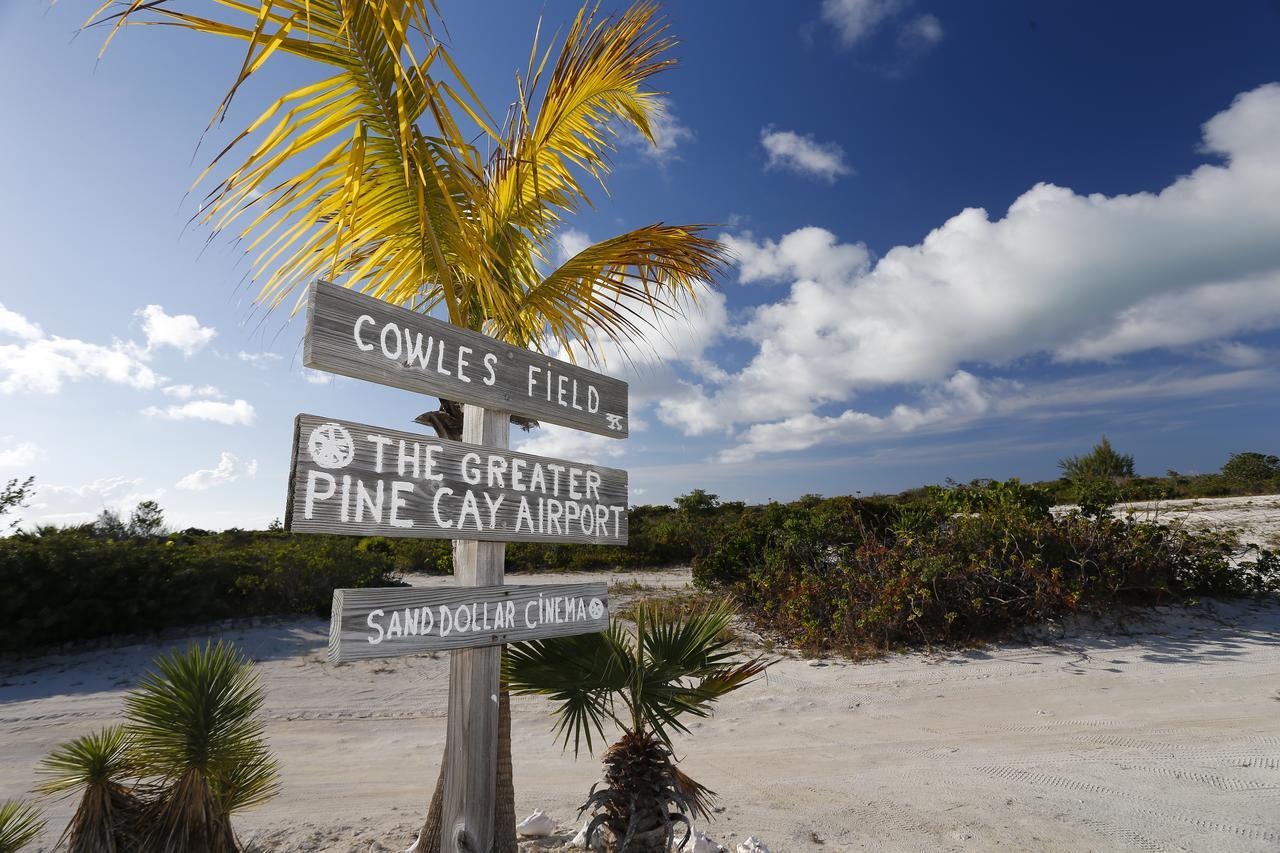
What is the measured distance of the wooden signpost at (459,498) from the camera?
267 cm

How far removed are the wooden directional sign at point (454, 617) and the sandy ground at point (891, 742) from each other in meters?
1.95

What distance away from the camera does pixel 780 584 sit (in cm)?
1075

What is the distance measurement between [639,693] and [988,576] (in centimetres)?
749

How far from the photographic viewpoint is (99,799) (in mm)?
3053

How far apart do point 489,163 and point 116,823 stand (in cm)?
394

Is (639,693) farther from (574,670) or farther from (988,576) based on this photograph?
(988,576)

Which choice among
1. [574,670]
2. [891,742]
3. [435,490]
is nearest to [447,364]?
[435,490]

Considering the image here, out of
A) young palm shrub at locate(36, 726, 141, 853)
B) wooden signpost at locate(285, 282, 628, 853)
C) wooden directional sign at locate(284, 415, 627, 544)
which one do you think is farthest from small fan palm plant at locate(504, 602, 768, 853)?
young palm shrub at locate(36, 726, 141, 853)

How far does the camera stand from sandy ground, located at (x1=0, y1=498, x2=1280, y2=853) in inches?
175

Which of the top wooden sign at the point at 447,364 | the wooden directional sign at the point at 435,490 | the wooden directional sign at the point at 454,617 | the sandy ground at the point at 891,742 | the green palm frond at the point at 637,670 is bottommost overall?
the sandy ground at the point at 891,742

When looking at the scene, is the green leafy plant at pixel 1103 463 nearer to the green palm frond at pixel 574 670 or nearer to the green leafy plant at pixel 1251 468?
the green leafy plant at pixel 1251 468

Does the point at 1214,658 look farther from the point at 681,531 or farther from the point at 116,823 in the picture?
the point at 681,531

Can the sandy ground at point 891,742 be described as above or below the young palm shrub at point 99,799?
below

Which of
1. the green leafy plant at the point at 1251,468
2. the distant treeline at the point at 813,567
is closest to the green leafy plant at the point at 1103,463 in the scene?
the green leafy plant at the point at 1251,468
